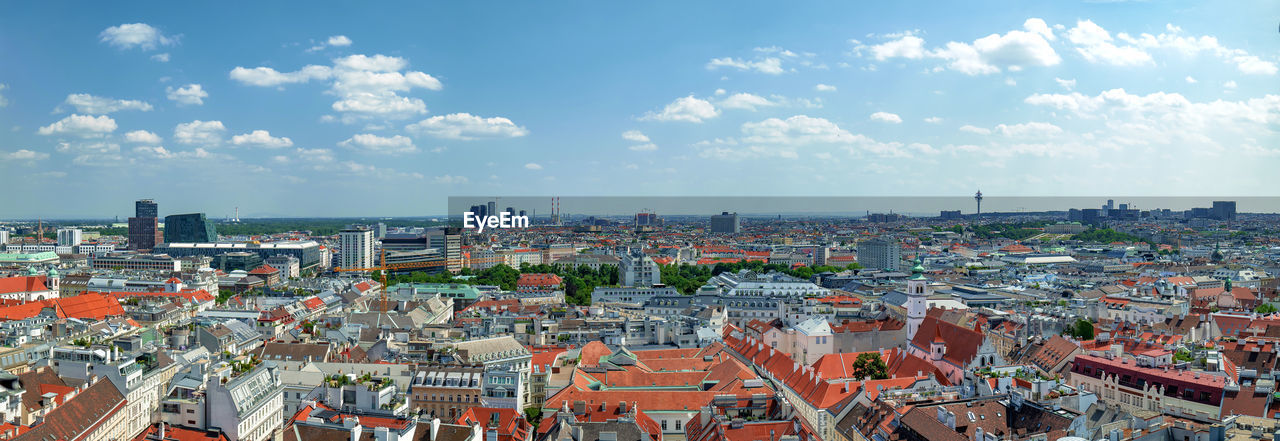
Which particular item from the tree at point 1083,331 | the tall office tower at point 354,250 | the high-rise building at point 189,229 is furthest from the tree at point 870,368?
the high-rise building at point 189,229

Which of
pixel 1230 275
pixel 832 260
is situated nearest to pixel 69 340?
pixel 1230 275

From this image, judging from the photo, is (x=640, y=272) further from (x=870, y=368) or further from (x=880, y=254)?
(x=870, y=368)

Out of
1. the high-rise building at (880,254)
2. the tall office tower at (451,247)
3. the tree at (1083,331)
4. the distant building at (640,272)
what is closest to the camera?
the tree at (1083,331)

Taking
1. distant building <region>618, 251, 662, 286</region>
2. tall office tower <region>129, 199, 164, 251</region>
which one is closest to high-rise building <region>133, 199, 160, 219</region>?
tall office tower <region>129, 199, 164, 251</region>

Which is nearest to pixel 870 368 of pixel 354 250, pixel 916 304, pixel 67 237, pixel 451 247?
pixel 916 304

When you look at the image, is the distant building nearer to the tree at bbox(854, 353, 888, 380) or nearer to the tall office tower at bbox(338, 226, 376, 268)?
the tall office tower at bbox(338, 226, 376, 268)

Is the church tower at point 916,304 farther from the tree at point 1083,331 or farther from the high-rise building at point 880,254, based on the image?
the high-rise building at point 880,254
